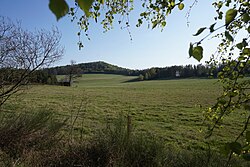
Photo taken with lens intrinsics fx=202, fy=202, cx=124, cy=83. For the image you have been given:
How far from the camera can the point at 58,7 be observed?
59 cm

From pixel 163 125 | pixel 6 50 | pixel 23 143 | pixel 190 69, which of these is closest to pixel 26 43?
pixel 6 50

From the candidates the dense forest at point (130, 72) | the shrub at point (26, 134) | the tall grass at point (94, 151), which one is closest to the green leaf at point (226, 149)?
the dense forest at point (130, 72)

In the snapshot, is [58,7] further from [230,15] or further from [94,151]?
[94,151]

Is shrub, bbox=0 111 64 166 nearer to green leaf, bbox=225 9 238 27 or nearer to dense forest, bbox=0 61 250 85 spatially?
dense forest, bbox=0 61 250 85

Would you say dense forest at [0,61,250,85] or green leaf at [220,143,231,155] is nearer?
green leaf at [220,143,231,155]

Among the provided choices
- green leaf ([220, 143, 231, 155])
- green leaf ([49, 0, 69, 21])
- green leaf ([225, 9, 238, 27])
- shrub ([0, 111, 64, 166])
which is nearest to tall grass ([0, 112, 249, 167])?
shrub ([0, 111, 64, 166])

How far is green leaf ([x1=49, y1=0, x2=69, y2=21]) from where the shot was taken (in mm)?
583

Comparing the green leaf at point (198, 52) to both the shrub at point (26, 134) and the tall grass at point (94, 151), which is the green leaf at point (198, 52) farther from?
the shrub at point (26, 134)

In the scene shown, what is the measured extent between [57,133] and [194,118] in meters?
11.1

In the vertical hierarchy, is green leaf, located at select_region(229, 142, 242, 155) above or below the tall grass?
above

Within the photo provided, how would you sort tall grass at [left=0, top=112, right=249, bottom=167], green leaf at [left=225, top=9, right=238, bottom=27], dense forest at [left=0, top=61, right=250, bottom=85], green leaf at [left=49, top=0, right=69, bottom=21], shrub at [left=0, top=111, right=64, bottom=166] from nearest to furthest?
green leaf at [left=49, top=0, right=69, bottom=21], green leaf at [left=225, top=9, right=238, bottom=27], tall grass at [left=0, top=112, right=249, bottom=167], shrub at [left=0, top=111, right=64, bottom=166], dense forest at [left=0, top=61, right=250, bottom=85]

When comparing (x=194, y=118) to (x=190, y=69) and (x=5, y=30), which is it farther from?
(x=190, y=69)

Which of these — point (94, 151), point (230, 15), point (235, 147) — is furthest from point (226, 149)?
point (94, 151)

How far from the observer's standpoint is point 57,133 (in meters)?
5.16
